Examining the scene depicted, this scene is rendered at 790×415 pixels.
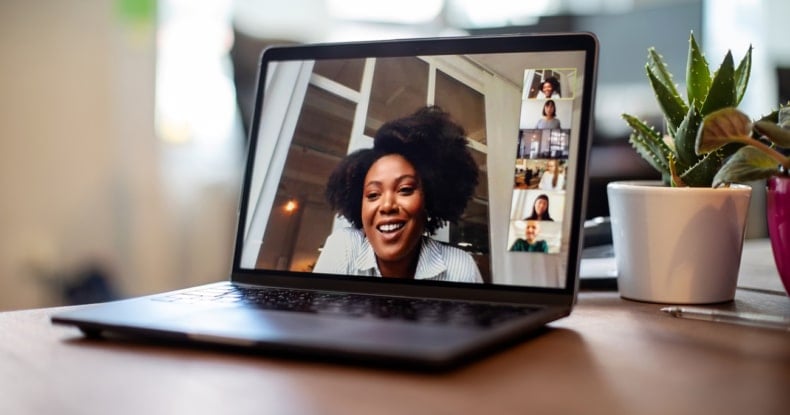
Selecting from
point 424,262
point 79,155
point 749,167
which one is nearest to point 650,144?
point 749,167

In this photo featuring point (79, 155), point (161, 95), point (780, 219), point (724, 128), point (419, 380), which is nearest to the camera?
point (419, 380)

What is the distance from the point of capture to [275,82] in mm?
796

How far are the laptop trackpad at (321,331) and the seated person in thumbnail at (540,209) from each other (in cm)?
18

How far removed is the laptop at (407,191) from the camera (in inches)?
24.1

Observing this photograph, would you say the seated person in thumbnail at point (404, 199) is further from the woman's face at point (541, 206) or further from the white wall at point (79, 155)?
the white wall at point (79, 155)

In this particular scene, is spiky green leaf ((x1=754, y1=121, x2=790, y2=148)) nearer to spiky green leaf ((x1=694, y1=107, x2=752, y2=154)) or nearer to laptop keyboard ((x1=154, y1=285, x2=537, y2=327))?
spiky green leaf ((x1=694, y1=107, x2=752, y2=154))

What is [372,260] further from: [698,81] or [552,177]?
[698,81]

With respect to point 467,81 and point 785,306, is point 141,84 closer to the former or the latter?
point 467,81

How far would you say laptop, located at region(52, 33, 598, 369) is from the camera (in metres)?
0.61

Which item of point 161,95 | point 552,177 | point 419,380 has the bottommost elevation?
point 419,380

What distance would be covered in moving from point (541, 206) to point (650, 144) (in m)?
0.17

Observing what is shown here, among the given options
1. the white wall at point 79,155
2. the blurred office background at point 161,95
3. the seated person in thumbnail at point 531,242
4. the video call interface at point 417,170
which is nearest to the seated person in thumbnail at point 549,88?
the video call interface at point 417,170

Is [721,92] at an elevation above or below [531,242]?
above

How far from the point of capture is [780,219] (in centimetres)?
70
